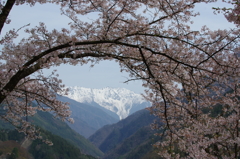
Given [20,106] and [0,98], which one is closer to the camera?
[0,98]

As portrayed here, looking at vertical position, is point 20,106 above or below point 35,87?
below

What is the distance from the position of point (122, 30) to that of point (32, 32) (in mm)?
2372

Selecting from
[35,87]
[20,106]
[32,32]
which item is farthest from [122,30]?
[20,106]

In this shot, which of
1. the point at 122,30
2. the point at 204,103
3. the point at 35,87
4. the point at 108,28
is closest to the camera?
the point at 108,28

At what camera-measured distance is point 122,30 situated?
5.50m

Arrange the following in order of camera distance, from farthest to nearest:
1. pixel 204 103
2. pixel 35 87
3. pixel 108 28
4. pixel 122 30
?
1. pixel 35 87
2. pixel 204 103
3. pixel 122 30
4. pixel 108 28

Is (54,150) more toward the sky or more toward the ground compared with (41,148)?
more toward the sky

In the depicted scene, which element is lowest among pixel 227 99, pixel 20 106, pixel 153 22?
pixel 20 106

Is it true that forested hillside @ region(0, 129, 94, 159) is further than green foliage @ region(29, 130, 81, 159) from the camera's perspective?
No

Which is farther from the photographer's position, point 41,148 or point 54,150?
point 41,148

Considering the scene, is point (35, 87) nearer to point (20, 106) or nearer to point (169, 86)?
point (20, 106)

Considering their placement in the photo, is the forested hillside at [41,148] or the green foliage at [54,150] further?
the green foliage at [54,150]

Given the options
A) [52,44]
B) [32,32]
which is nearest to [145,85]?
[52,44]

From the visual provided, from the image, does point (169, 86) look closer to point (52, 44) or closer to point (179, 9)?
point (179, 9)
